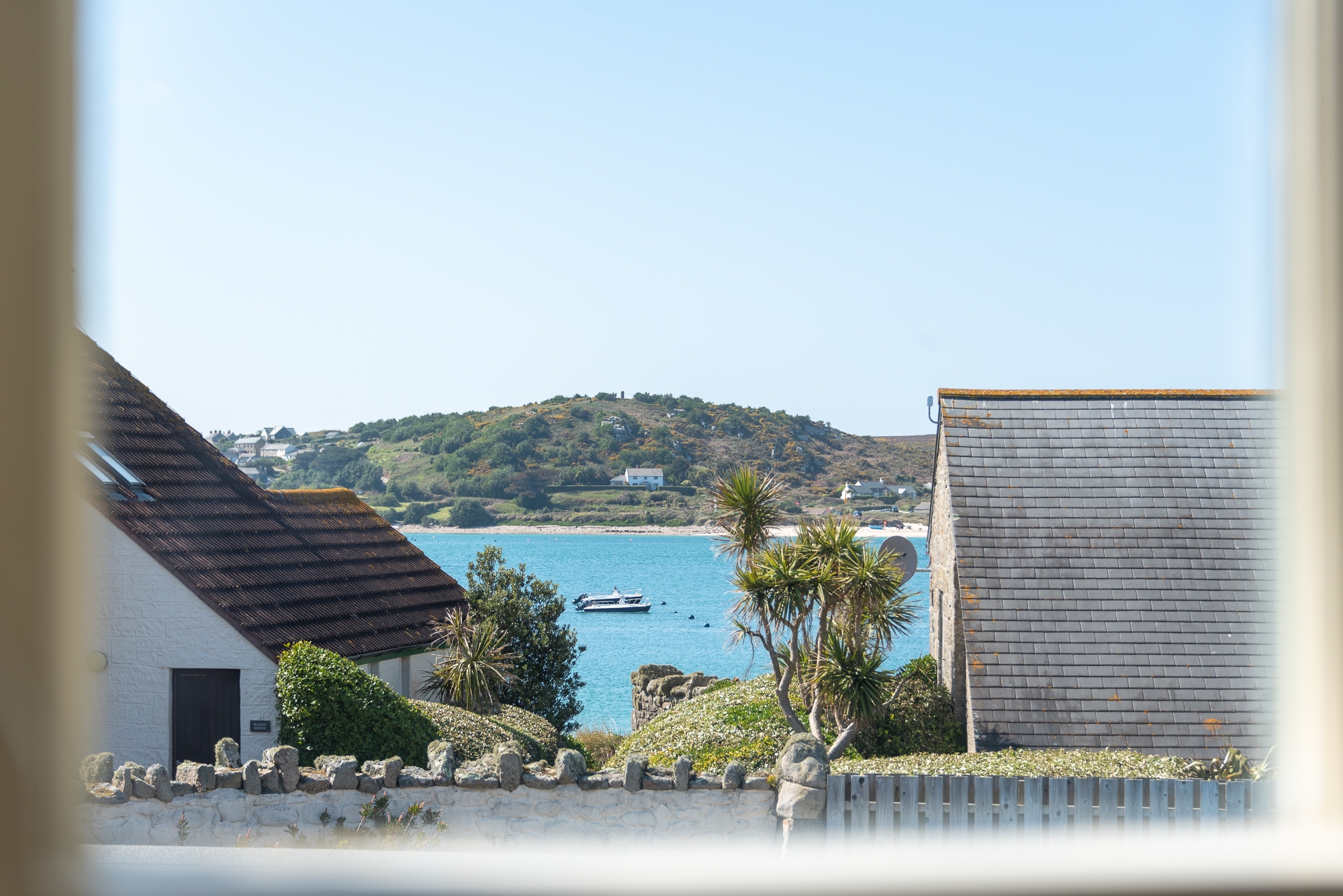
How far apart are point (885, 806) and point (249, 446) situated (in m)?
47.1

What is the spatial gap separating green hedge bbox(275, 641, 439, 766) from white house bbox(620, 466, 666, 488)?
41.6m

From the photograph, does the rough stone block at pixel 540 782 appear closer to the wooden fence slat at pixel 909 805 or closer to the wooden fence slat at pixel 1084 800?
the wooden fence slat at pixel 909 805

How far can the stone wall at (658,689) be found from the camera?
2189 cm

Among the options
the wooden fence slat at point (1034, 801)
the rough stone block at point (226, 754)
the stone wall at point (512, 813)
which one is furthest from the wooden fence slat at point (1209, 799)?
the rough stone block at point (226, 754)

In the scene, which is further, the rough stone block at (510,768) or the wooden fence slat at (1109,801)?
the rough stone block at (510,768)

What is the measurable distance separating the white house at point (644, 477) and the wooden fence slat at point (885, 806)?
45.9 m

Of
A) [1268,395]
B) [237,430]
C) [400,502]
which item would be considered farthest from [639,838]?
[400,502]

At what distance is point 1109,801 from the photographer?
24.3ft

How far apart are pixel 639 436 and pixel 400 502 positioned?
14.8 m

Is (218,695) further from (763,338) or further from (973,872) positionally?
(763,338)

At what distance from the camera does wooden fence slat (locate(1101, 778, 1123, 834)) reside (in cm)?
734

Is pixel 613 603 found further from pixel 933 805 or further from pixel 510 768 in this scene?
pixel 933 805

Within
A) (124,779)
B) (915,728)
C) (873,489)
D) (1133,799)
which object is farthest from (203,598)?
(873,489)

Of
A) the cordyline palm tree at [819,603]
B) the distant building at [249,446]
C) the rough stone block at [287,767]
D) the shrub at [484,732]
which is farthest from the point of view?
the distant building at [249,446]
